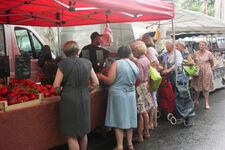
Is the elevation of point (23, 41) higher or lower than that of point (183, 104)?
higher

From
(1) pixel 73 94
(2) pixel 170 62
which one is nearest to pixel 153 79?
(2) pixel 170 62

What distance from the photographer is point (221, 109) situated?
6840 mm

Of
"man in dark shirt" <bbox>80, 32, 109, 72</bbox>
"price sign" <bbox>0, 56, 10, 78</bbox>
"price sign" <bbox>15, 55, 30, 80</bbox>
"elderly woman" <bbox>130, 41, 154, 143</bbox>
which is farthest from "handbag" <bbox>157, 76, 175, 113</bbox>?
"price sign" <bbox>0, 56, 10, 78</bbox>

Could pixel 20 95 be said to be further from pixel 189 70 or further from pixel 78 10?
pixel 189 70

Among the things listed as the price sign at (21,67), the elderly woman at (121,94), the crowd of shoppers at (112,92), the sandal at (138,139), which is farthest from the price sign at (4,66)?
the sandal at (138,139)

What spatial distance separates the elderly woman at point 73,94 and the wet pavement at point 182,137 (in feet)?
4.19

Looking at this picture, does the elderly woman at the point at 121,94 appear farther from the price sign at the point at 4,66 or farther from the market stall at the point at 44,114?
the price sign at the point at 4,66

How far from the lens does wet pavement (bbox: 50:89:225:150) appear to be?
4340 mm

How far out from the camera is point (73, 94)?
315cm

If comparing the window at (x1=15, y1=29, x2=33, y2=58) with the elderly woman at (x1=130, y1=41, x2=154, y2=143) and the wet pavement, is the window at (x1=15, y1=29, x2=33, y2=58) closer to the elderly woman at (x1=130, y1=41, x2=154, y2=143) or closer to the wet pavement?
the wet pavement

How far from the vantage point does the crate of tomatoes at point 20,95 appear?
9.97 ft

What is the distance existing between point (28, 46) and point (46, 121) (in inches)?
137

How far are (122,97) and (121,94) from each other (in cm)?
5

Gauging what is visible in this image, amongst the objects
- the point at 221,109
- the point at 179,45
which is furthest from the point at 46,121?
the point at 221,109
